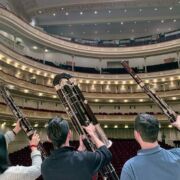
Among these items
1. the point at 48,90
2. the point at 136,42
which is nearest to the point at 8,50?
the point at 48,90

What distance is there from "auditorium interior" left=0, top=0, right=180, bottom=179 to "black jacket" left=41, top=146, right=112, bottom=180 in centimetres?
1647

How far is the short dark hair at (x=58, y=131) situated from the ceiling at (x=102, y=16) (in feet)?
121

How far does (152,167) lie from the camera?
2299 millimetres

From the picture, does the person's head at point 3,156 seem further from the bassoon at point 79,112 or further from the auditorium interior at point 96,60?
the auditorium interior at point 96,60

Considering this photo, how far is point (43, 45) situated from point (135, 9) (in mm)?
17118

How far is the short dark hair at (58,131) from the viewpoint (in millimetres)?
2719

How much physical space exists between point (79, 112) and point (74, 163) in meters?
0.78

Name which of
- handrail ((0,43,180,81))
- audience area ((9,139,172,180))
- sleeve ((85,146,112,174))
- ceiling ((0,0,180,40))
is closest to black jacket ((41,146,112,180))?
sleeve ((85,146,112,174))

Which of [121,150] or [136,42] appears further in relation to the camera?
[136,42]

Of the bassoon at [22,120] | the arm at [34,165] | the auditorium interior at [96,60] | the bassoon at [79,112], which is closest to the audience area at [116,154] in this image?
the auditorium interior at [96,60]

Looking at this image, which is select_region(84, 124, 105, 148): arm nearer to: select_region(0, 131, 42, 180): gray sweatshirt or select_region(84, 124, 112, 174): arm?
select_region(84, 124, 112, 174): arm

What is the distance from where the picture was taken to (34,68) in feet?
93.2

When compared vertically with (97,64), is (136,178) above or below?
below

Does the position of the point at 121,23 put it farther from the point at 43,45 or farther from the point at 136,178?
the point at 136,178
